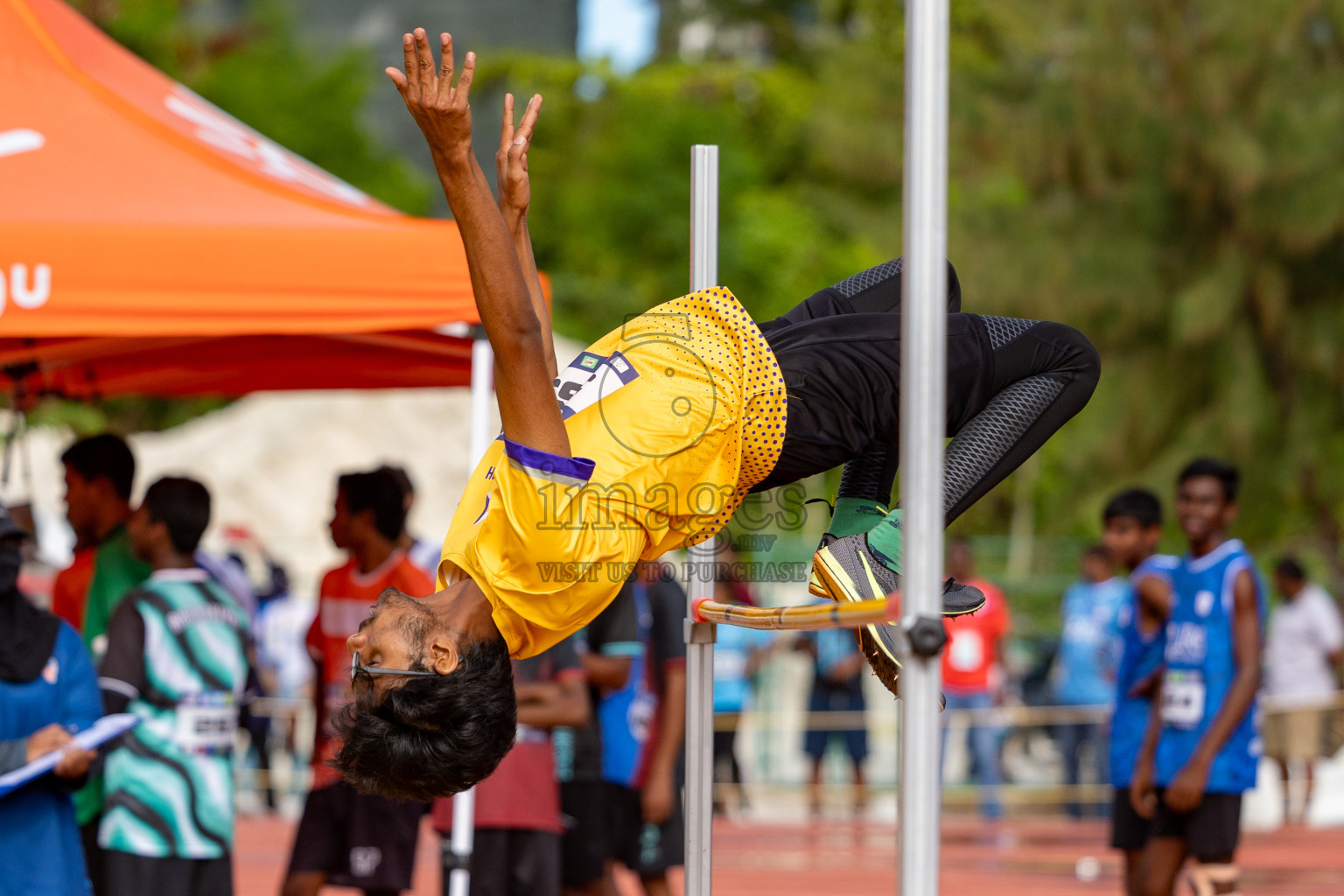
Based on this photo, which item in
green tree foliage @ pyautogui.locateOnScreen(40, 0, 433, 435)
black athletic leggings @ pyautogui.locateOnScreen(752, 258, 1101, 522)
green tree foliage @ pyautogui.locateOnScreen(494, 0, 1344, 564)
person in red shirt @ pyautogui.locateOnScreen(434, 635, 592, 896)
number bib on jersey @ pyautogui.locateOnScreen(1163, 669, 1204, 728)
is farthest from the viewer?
green tree foliage @ pyautogui.locateOnScreen(40, 0, 433, 435)

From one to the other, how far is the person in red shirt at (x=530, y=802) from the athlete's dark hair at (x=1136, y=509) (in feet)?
8.89

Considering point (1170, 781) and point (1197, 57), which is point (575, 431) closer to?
point (1170, 781)

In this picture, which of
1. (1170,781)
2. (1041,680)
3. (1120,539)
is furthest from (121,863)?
(1041,680)

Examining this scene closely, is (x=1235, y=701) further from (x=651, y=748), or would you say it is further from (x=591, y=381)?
(x=591, y=381)

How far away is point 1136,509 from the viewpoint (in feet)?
22.4

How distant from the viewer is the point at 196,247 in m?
4.23

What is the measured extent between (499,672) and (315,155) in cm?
2197

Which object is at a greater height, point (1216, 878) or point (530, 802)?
point (530, 802)

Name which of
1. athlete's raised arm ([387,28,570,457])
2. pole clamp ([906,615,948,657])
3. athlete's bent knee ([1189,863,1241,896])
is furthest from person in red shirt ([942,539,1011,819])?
pole clamp ([906,615,948,657])

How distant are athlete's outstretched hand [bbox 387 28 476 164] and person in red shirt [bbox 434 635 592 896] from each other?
2842 millimetres

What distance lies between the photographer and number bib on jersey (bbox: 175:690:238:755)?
4848 mm

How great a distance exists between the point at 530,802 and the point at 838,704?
6.06m

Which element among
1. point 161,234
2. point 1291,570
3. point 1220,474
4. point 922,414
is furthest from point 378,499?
point 1291,570

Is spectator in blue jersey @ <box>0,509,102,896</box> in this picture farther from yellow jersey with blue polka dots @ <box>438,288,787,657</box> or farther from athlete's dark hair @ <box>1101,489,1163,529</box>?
athlete's dark hair @ <box>1101,489,1163,529</box>
